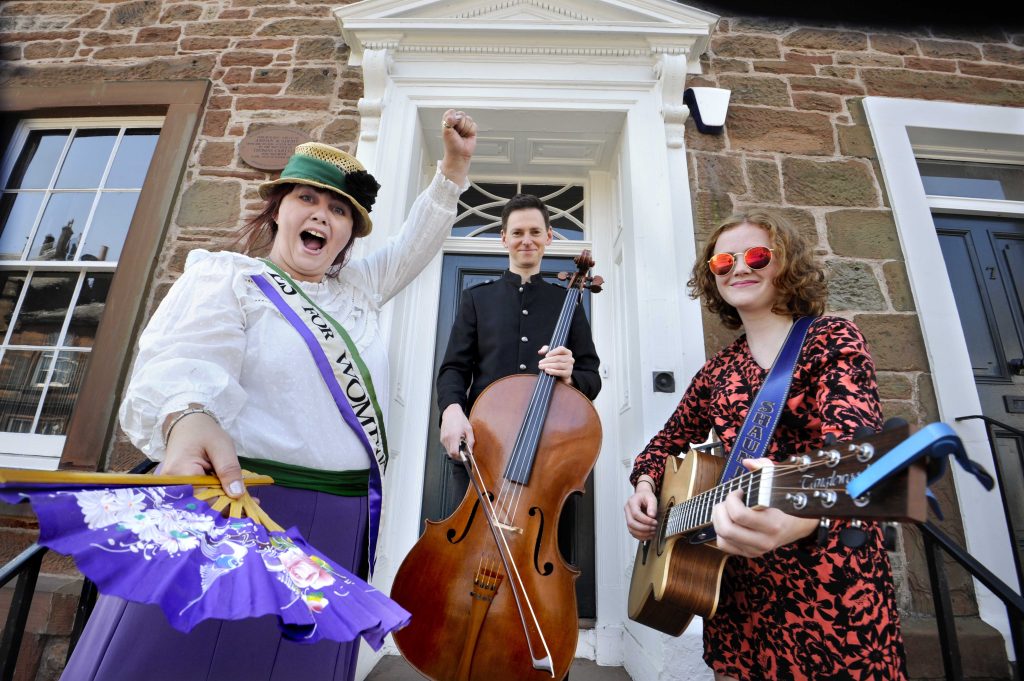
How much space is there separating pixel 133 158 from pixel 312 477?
3600mm

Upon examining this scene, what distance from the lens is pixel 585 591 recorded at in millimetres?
2668

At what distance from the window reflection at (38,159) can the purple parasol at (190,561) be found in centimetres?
413

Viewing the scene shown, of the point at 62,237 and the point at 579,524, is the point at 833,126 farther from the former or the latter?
the point at 62,237

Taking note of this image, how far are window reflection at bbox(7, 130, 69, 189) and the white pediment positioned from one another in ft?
7.91

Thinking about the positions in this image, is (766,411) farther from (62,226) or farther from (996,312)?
(62,226)

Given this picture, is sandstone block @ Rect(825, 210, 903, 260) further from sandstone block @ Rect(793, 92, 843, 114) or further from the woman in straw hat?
the woman in straw hat

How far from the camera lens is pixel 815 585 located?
3.78ft

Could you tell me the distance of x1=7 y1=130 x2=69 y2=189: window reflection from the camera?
3533mm

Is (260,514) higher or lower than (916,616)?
higher

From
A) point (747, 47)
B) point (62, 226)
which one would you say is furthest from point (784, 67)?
point (62, 226)

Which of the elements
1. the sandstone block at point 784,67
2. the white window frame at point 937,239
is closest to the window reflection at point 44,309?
the sandstone block at point 784,67

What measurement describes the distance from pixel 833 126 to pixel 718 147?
810 mm

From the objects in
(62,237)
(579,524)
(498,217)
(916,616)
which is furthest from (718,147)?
Result: (62,237)

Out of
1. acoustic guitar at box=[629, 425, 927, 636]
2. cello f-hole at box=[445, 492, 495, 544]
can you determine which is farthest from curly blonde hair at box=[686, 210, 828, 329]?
cello f-hole at box=[445, 492, 495, 544]
